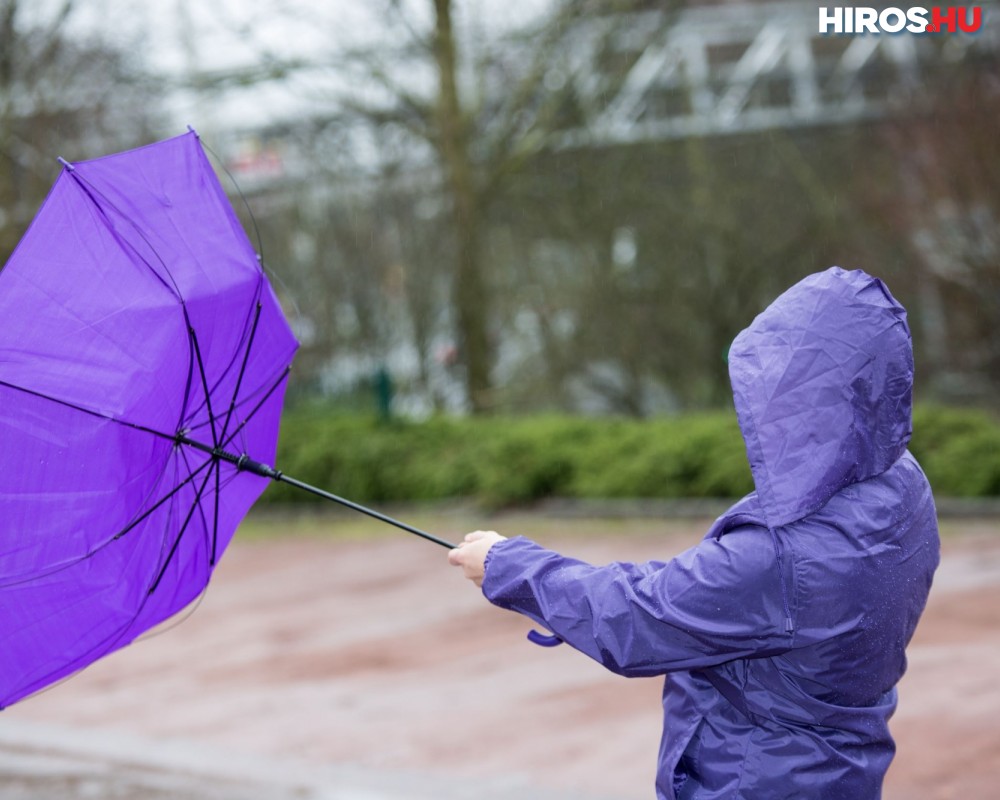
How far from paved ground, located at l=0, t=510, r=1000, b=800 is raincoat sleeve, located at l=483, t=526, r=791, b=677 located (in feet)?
10.8

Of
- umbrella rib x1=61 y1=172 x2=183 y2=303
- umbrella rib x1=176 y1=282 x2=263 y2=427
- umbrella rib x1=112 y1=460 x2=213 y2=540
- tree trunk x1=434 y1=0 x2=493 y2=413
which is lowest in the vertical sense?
umbrella rib x1=112 y1=460 x2=213 y2=540

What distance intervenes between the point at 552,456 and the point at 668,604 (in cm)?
1202

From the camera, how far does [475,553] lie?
2.78 m

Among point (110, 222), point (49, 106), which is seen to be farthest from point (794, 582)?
point (49, 106)

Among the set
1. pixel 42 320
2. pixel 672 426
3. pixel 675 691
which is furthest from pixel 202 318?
pixel 672 426

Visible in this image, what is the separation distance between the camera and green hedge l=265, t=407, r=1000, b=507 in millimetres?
11773

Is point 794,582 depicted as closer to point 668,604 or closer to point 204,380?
point 668,604

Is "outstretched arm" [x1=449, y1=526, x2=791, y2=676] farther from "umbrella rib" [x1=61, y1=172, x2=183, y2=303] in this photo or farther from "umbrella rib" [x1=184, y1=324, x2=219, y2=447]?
"umbrella rib" [x1=61, y1=172, x2=183, y2=303]

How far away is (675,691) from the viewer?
110 inches

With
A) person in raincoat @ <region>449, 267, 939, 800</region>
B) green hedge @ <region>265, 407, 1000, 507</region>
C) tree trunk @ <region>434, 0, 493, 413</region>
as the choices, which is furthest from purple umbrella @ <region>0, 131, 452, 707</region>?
tree trunk @ <region>434, 0, 493, 413</region>

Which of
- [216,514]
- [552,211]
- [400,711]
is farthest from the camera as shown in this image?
[552,211]

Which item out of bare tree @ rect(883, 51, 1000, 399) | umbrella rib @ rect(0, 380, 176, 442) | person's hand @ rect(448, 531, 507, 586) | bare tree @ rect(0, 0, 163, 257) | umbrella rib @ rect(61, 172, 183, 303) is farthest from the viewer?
bare tree @ rect(0, 0, 163, 257)

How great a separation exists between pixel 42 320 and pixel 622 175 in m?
15.3

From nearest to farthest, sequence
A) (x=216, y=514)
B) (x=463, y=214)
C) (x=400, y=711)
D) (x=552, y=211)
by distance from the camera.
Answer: (x=216, y=514) < (x=400, y=711) < (x=463, y=214) < (x=552, y=211)
